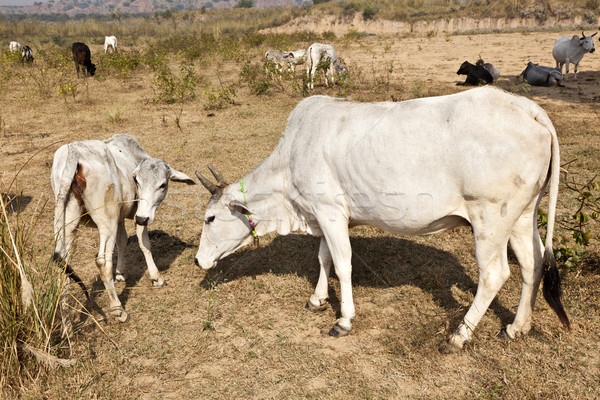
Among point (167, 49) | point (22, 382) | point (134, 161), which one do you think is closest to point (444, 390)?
point (22, 382)

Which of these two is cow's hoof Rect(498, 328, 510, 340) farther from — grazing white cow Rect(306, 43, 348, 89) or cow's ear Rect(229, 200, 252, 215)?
grazing white cow Rect(306, 43, 348, 89)

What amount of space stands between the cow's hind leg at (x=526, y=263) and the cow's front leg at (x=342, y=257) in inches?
50.7

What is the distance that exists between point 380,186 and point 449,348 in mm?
1374

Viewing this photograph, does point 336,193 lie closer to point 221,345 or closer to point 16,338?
point 221,345

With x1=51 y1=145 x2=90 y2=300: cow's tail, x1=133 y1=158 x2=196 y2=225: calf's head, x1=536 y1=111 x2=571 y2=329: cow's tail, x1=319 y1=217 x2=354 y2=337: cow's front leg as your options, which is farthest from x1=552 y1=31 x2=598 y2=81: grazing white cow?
x1=51 y1=145 x2=90 y2=300: cow's tail

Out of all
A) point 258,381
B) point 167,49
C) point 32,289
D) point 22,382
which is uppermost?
point 167,49

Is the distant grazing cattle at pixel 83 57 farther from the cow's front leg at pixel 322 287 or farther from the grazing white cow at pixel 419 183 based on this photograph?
the cow's front leg at pixel 322 287

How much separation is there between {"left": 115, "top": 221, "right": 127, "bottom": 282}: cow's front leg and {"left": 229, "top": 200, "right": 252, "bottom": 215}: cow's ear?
1.37 m

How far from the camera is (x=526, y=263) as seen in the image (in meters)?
3.56

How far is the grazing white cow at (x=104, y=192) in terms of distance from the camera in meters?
3.70

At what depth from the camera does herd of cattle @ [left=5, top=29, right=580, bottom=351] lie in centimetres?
314

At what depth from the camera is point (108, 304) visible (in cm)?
436

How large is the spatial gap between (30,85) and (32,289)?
14.3 metres

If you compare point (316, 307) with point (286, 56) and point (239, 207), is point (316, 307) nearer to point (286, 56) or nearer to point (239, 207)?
point (239, 207)
